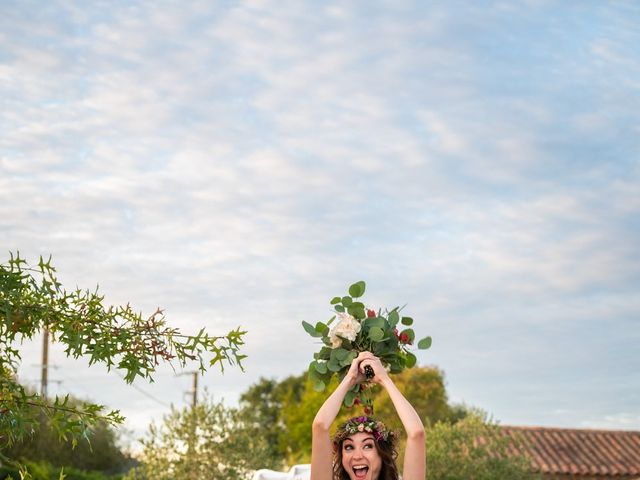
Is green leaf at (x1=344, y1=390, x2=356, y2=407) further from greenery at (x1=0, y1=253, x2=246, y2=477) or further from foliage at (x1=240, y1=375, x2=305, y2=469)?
foliage at (x1=240, y1=375, x2=305, y2=469)

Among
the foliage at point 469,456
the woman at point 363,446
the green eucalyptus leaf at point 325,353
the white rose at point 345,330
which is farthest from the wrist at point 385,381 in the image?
the foliage at point 469,456

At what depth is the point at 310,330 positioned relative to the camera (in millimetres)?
6727

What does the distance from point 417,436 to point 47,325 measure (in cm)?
240

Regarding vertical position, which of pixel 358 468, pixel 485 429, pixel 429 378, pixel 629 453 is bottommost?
pixel 358 468

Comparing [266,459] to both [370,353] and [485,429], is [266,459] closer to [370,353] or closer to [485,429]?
[485,429]

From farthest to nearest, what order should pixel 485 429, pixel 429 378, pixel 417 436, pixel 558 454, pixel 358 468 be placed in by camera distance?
pixel 429 378, pixel 558 454, pixel 485 429, pixel 358 468, pixel 417 436

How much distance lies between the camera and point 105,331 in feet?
19.2

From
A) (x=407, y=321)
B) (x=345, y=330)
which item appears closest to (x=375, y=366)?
(x=345, y=330)

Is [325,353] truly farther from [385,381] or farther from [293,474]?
[293,474]

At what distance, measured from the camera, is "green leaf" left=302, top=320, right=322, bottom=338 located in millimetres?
6707

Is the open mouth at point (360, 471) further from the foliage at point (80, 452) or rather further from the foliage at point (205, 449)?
the foliage at point (80, 452)

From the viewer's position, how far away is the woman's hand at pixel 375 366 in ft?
20.0

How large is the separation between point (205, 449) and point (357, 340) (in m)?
15.5

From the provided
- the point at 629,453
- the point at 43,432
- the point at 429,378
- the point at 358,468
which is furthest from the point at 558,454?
the point at 358,468
